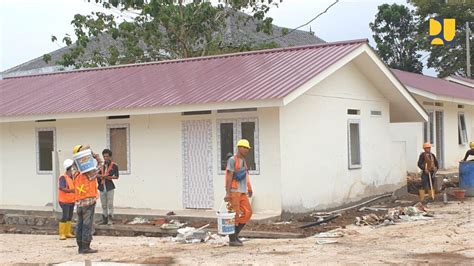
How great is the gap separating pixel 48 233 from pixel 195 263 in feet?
20.5

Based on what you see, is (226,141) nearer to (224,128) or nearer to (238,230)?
→ (224,128)

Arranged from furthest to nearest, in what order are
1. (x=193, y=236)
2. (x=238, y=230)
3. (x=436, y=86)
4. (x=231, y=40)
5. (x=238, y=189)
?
→ (x=231, y=40), (x=436, y=86), (x=193, y=236), (x=238, y=230), (x=238, y=189)

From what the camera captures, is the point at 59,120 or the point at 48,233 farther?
the point at 59,120

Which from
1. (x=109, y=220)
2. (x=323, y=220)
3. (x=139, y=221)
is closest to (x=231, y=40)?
(x=139, y=221)

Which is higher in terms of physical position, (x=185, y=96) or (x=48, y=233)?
(x=185, y=96)

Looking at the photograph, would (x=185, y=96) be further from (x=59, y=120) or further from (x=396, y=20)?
(x=396, y=20)

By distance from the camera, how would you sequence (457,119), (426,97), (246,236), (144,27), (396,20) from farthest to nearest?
(396,20) < (144,27) < (457,119) < (426,97) < (246,236)

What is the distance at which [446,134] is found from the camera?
25.4 m

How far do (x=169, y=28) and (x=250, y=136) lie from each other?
15416mm

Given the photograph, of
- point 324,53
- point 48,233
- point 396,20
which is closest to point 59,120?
point 48,233

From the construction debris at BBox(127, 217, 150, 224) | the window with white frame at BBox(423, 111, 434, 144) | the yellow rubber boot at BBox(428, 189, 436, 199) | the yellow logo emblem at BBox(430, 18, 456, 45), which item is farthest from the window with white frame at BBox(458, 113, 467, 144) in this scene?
the construction debris at BBox(127, 217, 150, 224)

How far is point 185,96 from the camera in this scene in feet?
50.0

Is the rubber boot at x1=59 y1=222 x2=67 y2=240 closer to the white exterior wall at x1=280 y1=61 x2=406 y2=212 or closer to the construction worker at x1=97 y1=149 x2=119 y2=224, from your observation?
the construction worker at x1=97 y1=149 x2=119 y2=224

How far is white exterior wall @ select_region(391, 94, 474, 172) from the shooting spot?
2355 centimetres
